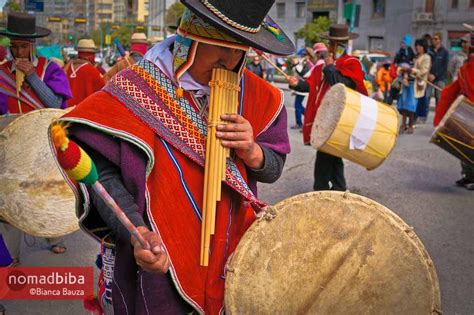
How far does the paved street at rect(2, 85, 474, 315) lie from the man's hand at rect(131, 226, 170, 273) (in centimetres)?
257

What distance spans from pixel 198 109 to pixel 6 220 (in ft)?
7.06

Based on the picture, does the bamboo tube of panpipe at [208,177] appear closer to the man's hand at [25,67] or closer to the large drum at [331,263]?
the large drum at [331,263]

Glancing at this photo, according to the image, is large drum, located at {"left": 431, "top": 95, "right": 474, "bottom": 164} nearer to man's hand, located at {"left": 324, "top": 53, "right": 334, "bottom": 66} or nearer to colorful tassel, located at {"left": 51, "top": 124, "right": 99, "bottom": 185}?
man's hand, located at {"left": 324, "top": 53, "right": 334, "bottom": 66}

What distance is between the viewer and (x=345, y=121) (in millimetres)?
6176

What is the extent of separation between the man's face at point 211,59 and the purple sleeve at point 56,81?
3.27m

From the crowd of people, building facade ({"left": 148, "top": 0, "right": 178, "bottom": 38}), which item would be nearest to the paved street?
the crowd of people

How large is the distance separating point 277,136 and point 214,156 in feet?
1.28

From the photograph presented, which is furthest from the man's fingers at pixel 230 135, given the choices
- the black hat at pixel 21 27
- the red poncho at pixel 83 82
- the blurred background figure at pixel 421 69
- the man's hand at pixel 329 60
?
the blurred background figure at pixel 421 69

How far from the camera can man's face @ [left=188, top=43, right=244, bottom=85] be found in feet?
7.22

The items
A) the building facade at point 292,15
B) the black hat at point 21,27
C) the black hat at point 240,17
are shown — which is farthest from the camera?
the building facade at point 292,15

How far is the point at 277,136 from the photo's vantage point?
2467 millimetres

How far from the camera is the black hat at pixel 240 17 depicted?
2.04m

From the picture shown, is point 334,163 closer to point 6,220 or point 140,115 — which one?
point 6,220

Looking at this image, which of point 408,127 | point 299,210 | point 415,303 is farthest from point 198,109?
point 408,127
